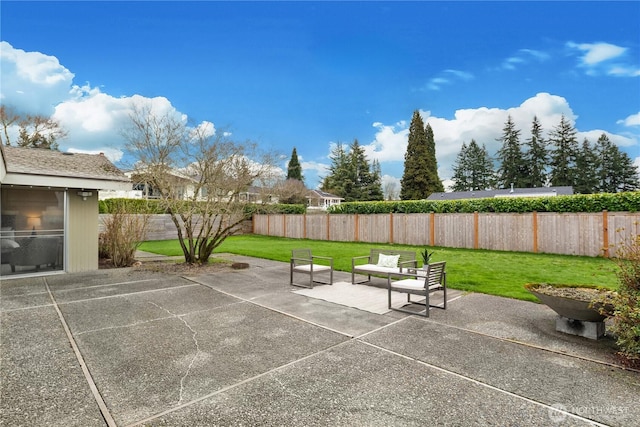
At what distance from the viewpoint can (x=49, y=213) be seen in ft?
29.2

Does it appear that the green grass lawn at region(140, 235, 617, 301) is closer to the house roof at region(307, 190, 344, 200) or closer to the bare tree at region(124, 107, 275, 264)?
the bare tree at region(124, 107, 275, 264)

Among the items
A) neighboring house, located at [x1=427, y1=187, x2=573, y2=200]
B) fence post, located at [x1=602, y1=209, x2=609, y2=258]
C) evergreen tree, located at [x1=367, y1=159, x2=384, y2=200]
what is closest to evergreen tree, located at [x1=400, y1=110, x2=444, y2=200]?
neighboring house, located at [x1=427, y1=187, x2=573, y2=200]

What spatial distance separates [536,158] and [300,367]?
48750 millimetres

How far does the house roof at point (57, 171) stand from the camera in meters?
8.13

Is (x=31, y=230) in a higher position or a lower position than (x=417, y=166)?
lower

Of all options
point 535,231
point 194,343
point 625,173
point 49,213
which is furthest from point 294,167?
point 194,343

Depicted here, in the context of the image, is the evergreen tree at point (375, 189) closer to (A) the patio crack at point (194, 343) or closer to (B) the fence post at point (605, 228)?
(B) the fence post at point (605, 228)

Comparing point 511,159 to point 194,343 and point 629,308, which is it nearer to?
point 629,308

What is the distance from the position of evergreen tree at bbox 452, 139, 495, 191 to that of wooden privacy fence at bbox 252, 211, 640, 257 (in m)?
35.6

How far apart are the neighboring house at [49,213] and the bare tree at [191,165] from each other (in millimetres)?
→ 1199

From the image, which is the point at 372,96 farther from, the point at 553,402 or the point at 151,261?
the point at 553,402

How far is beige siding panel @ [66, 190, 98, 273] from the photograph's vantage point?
9.16 m

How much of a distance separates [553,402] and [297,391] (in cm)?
218

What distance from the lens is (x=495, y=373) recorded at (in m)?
3.17
